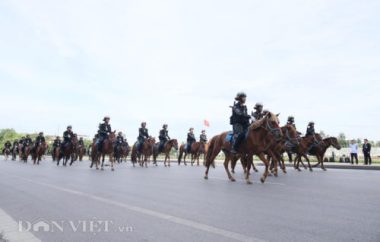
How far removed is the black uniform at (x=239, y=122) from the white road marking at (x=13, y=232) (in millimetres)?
7948

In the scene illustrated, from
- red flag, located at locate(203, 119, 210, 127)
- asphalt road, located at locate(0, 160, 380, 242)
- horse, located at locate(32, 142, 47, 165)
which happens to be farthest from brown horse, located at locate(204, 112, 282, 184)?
red flag, located at locate(203, 119, 210, 127)

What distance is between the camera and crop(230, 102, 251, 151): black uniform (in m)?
12.3

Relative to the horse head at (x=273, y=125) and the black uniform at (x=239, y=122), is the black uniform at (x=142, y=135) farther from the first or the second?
the horse head at (x=273, y=125)

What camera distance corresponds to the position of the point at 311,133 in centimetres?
1967

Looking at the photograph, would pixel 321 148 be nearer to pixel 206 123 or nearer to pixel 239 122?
pixel 239 122

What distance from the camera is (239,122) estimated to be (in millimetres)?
12438

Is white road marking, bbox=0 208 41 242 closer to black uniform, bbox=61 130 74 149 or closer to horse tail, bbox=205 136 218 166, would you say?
horse tail, bbox=205 136 218 166

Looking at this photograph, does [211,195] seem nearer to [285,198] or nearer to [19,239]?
[285,198]

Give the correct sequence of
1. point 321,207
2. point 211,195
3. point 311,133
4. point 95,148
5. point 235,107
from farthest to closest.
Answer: point 95,148, point 311,133, point 235,107, point 211,195, point 321,207

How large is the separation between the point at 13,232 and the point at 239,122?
873 centimetres

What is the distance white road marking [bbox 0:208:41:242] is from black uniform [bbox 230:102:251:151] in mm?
7948

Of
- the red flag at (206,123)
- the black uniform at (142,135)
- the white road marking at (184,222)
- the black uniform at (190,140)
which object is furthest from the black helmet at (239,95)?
the red flag at (206,123)

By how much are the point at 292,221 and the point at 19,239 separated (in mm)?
3678

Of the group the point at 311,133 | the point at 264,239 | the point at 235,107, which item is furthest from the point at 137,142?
the point at 264,239
